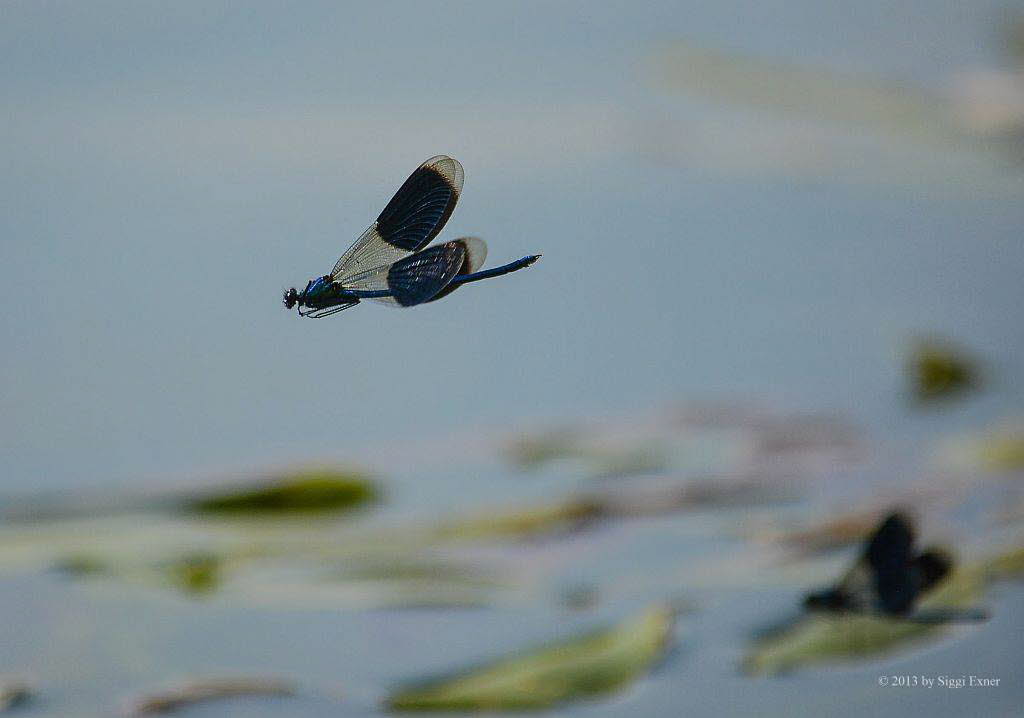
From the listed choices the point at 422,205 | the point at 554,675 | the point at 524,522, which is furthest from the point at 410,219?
the point at 524,522

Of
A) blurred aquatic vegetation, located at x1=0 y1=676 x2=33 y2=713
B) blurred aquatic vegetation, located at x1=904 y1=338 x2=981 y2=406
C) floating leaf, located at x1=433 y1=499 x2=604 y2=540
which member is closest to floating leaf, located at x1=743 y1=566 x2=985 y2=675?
floating leaf, located at x1=433 y1=499 x2=604 y2=540

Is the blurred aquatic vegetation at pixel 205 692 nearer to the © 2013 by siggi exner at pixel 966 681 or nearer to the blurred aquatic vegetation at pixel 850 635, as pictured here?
the blurred aquatic vegetation at pixel 850 635

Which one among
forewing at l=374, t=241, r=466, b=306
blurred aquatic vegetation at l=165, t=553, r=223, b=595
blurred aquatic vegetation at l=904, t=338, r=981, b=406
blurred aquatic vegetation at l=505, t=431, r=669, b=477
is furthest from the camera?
blurred aquatic vegetation at l=904, t=338, r=981, b=406

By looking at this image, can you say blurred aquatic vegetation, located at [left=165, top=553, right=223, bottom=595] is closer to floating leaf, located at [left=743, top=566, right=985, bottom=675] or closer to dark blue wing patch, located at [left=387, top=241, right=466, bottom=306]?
floating leaf, located at [left=743, top=566, right=985, bottom=675]

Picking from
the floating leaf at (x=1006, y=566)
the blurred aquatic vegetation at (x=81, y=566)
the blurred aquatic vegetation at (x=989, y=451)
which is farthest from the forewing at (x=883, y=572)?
the blurred aquatic vegetation at (x=81, y=566)

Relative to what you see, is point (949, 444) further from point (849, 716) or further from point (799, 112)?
point (799, 112)

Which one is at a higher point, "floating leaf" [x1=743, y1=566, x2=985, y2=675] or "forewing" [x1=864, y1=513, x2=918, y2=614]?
"forewing" [x1=864, y1=513, x2=918, y2=614]

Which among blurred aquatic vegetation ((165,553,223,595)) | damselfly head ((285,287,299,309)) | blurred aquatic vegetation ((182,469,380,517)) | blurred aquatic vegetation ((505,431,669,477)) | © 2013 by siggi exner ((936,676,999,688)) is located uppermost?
blurred aquatic vegetation ((505,431,669,477))
